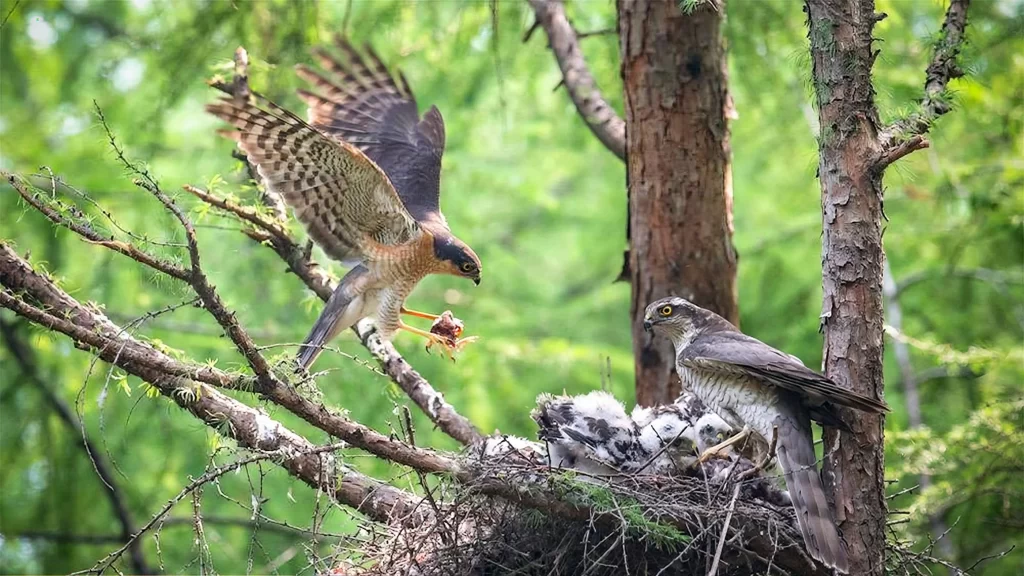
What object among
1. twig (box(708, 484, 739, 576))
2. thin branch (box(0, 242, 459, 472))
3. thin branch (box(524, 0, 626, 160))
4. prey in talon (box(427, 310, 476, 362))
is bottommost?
twig (box(708, 484, 739, 576))

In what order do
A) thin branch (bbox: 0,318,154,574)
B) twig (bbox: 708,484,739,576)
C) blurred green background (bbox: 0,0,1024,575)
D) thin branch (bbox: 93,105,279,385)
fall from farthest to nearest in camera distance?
thin branch (bbox: 0,318,154,574)
blurred green background (bbox: 0,0,1024,575)
twig (bbox: 708,484,739,576)
thin branch (bbox: 93,105,279,385)

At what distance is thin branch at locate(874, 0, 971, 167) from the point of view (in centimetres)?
400

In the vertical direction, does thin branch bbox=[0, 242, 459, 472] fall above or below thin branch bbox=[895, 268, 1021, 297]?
Result: below

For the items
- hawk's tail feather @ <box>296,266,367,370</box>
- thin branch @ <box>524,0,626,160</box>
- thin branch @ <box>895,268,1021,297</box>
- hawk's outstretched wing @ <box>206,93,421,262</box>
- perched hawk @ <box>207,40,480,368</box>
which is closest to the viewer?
hawk's outstretched wing @ <box>206,93,421,262</box>

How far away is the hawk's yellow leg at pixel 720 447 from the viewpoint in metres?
4.85

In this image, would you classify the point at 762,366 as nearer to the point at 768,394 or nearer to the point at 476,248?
the point at 768,394

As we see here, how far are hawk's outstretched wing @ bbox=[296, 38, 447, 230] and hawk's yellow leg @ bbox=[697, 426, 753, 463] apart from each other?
8.22ft

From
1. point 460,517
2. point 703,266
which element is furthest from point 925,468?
point 460,517

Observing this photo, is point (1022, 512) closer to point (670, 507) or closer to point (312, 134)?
point (670, 507)

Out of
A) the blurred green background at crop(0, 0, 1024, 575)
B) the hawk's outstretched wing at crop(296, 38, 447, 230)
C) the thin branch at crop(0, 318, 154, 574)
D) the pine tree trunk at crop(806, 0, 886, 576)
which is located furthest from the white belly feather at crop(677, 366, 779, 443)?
the thin branch at crop(0, 318, 154, 574)

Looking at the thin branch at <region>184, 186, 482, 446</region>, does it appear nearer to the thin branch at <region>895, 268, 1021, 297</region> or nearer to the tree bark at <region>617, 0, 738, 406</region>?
the tree bark at <region>617, 0, 738, 406</region>

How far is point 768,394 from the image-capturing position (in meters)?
4.71

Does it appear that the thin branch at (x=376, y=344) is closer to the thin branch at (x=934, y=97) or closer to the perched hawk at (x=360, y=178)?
the perched hawk at (x=360, y=178)

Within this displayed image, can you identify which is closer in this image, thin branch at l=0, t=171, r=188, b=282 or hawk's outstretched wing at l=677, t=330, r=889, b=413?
thin branch at l=0, t=171, r=188, b=282
